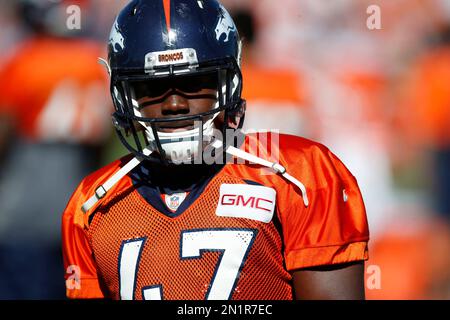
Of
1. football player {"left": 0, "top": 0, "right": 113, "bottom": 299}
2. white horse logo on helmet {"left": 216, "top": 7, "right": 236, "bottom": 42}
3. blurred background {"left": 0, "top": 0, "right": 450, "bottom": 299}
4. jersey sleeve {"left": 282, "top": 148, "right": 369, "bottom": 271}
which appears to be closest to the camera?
jersey sleeve {"left": 282, "top": 148, "right": 369, "bottom": 271}

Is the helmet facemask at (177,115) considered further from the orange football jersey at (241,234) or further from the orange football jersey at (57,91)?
the orange football jersey at (57,91)

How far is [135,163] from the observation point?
97.4 inches

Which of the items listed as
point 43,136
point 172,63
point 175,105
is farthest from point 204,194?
point 43,136

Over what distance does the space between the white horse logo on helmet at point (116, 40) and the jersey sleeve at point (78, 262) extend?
0.45 m

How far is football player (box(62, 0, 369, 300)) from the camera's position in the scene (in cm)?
231

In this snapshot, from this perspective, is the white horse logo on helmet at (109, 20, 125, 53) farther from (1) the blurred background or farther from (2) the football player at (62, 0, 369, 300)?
(1) the blurred background

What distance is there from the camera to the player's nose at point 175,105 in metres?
2.35

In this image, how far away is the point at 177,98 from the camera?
2369mm

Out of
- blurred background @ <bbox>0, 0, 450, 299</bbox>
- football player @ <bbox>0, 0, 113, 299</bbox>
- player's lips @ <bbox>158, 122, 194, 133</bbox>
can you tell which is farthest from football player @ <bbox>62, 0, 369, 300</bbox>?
blurred background @ <bbox>0, 0, 450, 299</bbox>

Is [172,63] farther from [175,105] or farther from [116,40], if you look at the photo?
[116,40]

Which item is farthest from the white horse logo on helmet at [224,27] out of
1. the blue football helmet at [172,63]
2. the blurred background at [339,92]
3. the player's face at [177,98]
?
the blurred background at [339,92]

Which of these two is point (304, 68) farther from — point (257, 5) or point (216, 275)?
point (216, 275)

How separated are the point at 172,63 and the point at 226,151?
11.2 inches

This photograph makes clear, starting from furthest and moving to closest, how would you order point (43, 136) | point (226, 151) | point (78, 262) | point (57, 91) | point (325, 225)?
1. point (57, 91)
2. point (43, 136)
3. point (78, 262)
4. point (226, 151)
5. point (325, 225)
